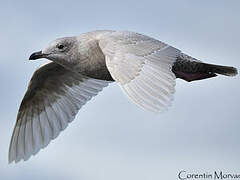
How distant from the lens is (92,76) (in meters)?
9.94

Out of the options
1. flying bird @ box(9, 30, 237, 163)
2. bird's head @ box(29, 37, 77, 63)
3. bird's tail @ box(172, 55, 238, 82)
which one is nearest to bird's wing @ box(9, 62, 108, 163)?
flying bird @ box(9, 30, 237, 163)

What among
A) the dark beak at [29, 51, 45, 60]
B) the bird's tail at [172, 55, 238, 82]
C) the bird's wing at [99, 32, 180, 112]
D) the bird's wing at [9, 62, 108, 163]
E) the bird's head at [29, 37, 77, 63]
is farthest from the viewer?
the bird's wing at [9, 62, 108, 163]

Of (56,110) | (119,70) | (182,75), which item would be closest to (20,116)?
(56,110)

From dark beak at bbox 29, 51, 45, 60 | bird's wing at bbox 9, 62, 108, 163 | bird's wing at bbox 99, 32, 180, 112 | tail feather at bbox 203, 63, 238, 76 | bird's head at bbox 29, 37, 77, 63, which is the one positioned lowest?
bird's wing at bbox 9, 62, 108, 163

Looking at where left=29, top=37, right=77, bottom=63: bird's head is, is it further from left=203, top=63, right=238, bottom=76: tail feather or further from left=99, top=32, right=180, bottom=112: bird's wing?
left=203, top=63, right=238, bottom=76: tail feather

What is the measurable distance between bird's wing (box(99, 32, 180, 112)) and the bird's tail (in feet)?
1.81

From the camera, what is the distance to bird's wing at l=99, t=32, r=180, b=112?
7.29 meters

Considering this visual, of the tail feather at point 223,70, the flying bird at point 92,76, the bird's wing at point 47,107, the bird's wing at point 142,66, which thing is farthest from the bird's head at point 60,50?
the tail feather at point 223,70

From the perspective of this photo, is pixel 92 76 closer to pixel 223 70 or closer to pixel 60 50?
pixel 60 50

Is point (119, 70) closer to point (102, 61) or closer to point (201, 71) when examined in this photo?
point (102, 61)

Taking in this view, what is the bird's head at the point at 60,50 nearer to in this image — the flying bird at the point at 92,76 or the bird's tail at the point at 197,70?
the flying bird at the point at 92,76

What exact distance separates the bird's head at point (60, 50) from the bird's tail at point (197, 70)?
173cm

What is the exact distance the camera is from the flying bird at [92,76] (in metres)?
7.64

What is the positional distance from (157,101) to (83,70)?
2.96 meters
